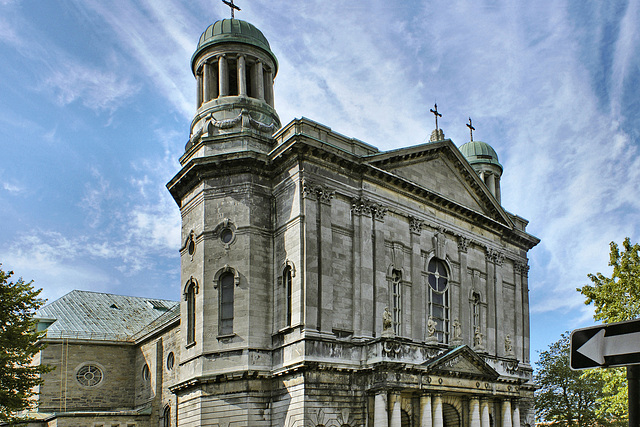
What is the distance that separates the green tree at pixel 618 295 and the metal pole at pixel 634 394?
25.4 meters

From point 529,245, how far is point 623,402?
1266cm

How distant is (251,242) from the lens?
96.6 feet

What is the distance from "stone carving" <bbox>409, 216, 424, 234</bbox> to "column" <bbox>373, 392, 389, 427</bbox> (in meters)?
8.49

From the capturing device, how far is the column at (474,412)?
3055cm

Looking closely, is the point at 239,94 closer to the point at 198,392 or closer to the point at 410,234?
the point at 410,234

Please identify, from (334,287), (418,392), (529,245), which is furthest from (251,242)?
(529,245)

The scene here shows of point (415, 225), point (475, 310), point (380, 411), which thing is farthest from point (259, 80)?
point (380, 411)

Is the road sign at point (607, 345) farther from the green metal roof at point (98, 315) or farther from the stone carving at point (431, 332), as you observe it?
the green metal roof at point (98, 315)

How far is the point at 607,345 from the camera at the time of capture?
577 centimetres

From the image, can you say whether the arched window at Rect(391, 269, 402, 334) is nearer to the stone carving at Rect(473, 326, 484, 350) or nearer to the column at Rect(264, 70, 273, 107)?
the stone carving at Rect(473, 326, 484, 350)

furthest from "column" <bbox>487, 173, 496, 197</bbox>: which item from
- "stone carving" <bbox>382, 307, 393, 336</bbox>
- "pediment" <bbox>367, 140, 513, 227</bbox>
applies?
"stone carving" <bbox>382, 307, 393, 336</bbox>

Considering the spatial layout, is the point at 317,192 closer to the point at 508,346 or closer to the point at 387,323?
the point at 387,323

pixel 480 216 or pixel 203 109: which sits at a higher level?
pixel 203 109

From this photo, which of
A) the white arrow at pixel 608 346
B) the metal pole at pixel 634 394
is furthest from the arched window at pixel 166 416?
the metal pole at pixel 634 394
